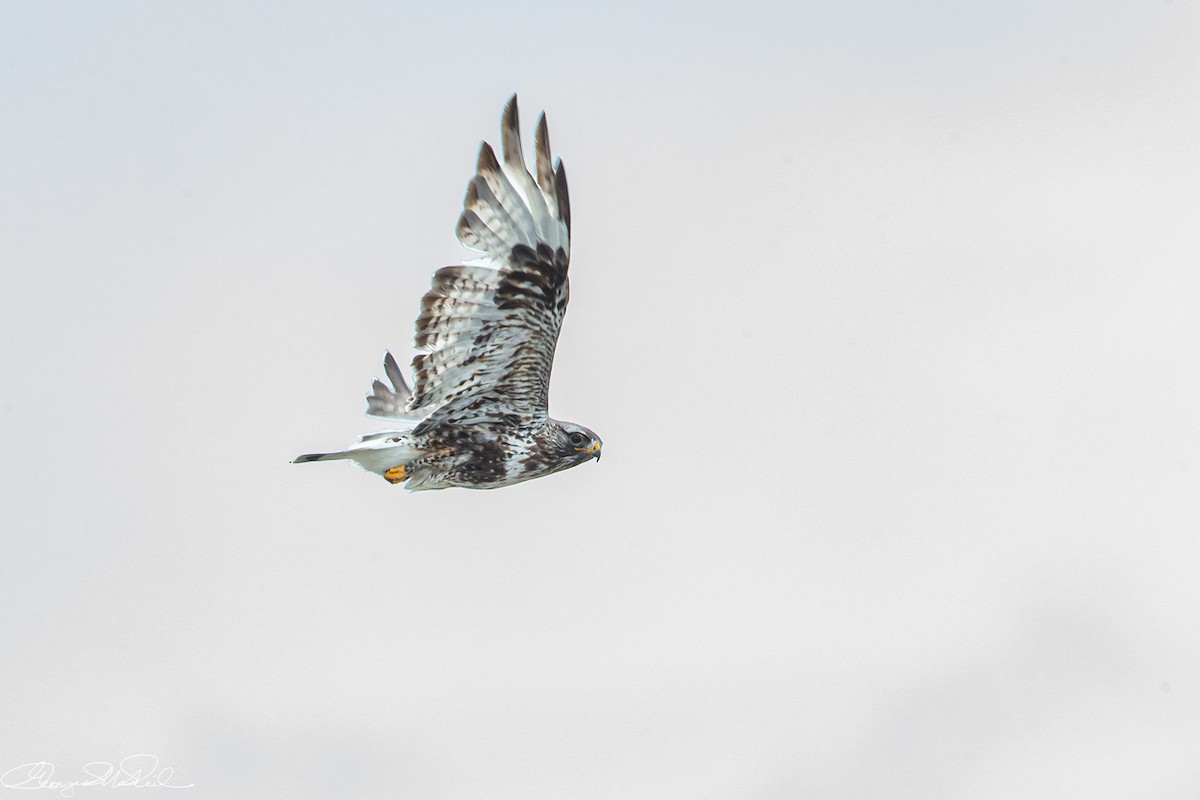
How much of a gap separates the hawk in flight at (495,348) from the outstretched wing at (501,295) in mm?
12

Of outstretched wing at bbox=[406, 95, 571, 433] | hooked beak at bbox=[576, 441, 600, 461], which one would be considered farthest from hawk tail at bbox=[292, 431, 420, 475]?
hooked beak at bbox=[576, 441, 600, 461]

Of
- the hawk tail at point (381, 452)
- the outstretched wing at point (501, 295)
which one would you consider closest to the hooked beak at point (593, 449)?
the outstretched wing at point (501, 295)

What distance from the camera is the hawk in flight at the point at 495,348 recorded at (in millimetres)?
23859

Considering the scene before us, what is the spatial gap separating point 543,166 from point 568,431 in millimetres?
4139

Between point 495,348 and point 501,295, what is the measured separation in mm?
799

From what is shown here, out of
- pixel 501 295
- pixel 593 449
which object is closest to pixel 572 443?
pixel 593 449

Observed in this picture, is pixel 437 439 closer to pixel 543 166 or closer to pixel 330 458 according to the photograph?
pixel 330 458

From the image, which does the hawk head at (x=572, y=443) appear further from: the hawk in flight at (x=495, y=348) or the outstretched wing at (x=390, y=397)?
the outstretched wing at (x=390, y=397)

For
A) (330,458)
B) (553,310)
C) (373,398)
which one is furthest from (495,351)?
(373,398)

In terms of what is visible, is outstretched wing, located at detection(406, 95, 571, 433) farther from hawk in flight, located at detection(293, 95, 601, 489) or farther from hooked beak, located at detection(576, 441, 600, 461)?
hooked beak, located at detection(576, 441, 600, 461)

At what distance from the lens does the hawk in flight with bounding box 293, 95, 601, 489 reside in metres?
A: 23.9

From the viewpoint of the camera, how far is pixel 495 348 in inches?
975

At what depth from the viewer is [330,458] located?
2520 centimetres

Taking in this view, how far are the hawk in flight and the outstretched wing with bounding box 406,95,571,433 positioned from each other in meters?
0.01
